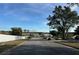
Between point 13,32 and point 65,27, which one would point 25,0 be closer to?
point 65,27

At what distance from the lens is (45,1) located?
20734 millimetres

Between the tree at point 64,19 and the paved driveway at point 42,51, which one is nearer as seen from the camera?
the paved driveway at point 42,51

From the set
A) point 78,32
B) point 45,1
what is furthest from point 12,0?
point 78,32

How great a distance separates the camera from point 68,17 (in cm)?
7844

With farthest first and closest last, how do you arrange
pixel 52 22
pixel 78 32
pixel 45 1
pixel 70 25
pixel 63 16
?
1. pixel 78 32
2. pixel 52 22
3. pixel 70 25
4. pixel 63 16
5. pixel 45 1

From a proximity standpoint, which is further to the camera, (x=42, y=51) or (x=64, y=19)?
(x=64, y=19)

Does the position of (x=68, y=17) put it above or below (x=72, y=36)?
above

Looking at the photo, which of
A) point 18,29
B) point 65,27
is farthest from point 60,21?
point 18,29

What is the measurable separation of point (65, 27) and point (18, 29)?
1369 inches

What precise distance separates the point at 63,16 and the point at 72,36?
139 ft

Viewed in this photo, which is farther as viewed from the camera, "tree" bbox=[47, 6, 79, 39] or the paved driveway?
"tree" bbox=[47, 6, 79, 39]

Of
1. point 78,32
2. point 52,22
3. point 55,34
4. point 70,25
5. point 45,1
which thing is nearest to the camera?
point 45,1

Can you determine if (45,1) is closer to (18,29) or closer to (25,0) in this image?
(25,0)

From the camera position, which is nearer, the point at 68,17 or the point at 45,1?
the point at 45,1
